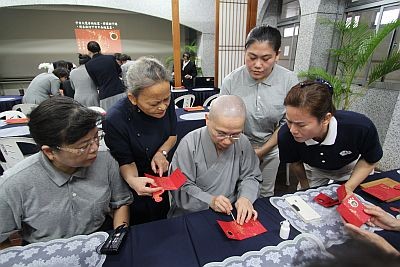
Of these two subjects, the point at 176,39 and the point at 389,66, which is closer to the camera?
the point at 389,66

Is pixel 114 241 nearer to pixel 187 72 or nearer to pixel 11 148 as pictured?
pixel 11 148

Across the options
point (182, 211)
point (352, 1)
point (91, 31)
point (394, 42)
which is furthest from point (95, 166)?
point (91, 31)

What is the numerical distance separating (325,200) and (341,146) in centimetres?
40

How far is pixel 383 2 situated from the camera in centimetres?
334

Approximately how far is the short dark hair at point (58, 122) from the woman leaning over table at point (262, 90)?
1.18m

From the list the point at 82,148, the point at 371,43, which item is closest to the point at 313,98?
the point at 82,148

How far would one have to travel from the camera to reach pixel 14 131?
8.95 ft

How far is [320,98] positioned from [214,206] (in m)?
0.76

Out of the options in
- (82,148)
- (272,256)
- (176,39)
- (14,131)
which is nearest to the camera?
(272,256)

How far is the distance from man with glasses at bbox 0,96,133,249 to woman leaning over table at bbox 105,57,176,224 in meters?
0.18

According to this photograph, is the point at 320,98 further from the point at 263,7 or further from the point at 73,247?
the point at 263,7

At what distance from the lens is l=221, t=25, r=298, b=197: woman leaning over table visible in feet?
5.37

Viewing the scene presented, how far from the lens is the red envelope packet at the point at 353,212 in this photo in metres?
1.07

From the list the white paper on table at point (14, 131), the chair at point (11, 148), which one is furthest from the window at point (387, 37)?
the white paper on table at point (14, 131)
